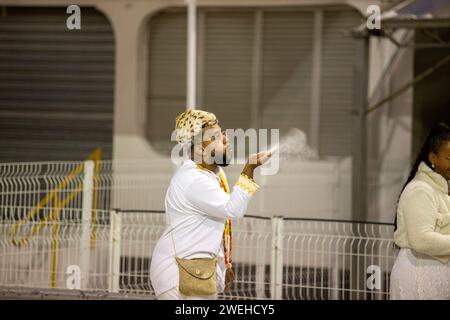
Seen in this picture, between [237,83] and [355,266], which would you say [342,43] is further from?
[355,266]

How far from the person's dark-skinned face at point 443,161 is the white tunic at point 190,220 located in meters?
1.17

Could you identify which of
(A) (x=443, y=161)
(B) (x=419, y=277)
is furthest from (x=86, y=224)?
(A) (x=443, y=161)

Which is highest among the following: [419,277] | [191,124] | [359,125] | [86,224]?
[359,125]

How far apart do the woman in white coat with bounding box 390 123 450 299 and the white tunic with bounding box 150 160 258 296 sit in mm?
994

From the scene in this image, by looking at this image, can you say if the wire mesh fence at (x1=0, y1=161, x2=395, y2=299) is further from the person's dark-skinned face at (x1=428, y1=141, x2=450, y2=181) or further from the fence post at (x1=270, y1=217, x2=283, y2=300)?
the person's dark-skinned face at (x1=428, y1=141, x2=450, y2=181)

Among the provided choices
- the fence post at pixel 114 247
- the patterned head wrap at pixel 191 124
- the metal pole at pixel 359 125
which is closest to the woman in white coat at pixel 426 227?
the patterned head wrap at pixel 191 124

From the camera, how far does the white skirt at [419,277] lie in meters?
5.92

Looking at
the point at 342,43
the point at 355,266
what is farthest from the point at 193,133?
the point at 342,43

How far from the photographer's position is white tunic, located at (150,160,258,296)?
5.46m

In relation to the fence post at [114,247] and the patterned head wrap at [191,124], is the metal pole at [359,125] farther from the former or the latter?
the patterned head wrap at [191,124]

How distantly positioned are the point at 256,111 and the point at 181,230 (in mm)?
8114

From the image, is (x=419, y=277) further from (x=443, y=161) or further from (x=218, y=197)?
(x=218, y=197)

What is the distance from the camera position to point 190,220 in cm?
557

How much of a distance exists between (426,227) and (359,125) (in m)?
5.92
